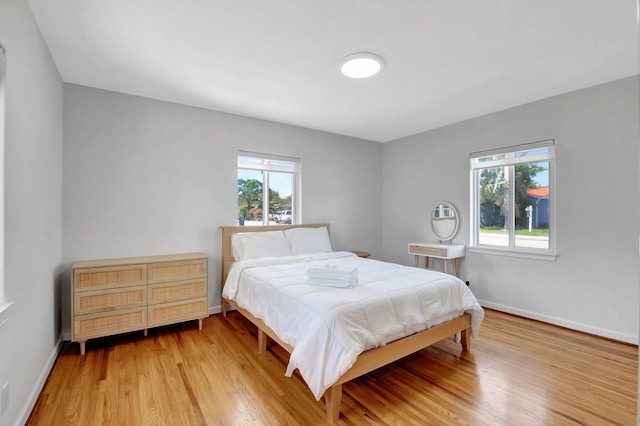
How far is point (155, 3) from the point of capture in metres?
1.78

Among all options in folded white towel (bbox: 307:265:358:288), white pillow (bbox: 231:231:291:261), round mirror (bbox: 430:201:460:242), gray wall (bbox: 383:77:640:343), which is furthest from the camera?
round mirror (bbox: 430:201:460:242)

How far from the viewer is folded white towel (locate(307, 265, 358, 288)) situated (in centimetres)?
232

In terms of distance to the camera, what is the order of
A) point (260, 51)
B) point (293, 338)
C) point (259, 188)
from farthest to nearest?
1. point (259, 188)
2. point (260, 51)
3. point (293, 338)

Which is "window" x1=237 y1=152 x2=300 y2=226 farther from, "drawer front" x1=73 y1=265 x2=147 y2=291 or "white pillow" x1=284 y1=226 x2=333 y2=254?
"drawer front" x1=73 y1=265 x2=147 y2=291

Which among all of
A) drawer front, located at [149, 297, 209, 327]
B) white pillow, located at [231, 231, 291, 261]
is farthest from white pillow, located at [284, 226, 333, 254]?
drawer front, located at [149, 297, 209, 327]

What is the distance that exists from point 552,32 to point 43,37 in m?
3.65

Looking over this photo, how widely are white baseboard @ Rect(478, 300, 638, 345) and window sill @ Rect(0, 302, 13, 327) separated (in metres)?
4.45

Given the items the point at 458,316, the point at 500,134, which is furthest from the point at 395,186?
the point at 458,316

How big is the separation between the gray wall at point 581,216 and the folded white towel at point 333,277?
242 centimetres

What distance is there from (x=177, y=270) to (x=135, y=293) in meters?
0.41

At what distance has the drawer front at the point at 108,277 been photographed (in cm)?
254

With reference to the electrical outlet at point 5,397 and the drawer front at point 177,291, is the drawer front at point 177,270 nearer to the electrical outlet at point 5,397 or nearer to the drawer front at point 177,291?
the drawer front at point 177,291

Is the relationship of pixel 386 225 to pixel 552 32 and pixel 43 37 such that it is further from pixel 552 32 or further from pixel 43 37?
pixel 43 37

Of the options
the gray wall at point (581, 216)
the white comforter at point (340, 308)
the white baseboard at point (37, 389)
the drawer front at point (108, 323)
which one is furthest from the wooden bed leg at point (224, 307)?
the gray wall at point (581, 216)
